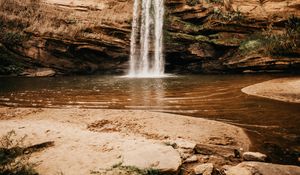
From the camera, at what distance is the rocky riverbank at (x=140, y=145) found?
3.80m

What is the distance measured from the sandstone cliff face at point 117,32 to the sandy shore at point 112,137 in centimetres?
1472

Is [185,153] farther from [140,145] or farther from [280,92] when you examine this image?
[280,92]

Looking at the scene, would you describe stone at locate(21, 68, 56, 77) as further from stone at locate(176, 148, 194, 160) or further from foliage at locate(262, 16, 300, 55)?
stone at locate(176, 148, 194, 160)

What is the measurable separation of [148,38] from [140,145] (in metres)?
18.8

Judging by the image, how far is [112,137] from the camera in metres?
5.18

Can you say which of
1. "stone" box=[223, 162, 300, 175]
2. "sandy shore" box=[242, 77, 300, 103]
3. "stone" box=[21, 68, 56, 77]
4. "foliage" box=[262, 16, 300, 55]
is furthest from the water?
"stone" box=[21, 68, 56, 77]

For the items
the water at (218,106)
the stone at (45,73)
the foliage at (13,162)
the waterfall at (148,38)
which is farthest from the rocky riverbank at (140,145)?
the stone at (45,73)

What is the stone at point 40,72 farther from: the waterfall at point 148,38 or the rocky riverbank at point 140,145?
the rocky riverbank at point 140,145

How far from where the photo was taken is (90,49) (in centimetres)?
2217

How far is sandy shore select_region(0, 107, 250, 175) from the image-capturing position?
3.94m

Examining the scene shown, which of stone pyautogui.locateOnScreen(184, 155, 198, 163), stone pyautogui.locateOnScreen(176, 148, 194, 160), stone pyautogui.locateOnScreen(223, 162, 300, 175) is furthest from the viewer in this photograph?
stone pyautogui.locateOnScreen(176, 148, 194, 160)

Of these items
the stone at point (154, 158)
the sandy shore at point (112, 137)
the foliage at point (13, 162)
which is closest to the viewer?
the foliage at point (13, 162)

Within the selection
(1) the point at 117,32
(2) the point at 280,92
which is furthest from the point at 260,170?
(1) the point at 117,32

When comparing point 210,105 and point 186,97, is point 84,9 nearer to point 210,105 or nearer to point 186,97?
point 186,97
